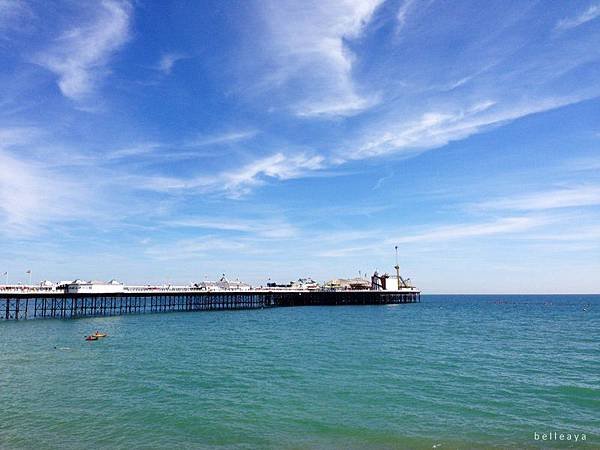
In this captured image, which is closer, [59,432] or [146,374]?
[59,432]

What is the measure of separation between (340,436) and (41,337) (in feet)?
139

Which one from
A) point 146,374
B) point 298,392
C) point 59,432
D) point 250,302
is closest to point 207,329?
point 146,374

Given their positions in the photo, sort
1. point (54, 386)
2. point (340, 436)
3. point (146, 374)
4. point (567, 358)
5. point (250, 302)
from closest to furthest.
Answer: point (340, 436) < point (54, 386) < point (146, 374) < point (567, 358) < point (250, 302)

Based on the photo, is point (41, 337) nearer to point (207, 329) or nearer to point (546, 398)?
point (207, 329)

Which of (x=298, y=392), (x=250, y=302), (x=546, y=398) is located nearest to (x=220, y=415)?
(x=298, y=392)

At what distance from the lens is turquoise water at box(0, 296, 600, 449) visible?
18938mm

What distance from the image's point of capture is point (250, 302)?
121 metres

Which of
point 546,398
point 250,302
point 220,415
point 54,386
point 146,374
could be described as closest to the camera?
point 220,415

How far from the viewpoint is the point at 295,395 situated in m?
24.6

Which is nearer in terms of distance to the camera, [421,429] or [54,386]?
[421,429]

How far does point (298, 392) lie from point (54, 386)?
47.4 feet

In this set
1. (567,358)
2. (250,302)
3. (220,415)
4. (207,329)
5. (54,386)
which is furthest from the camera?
(250,302)

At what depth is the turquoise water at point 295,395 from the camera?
62.1ft

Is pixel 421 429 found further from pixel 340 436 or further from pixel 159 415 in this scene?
pixel 159 415
